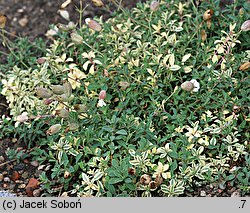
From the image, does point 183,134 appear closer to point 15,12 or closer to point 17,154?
point 17,154

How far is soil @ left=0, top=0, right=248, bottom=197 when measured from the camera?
264cm

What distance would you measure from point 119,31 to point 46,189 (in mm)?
992

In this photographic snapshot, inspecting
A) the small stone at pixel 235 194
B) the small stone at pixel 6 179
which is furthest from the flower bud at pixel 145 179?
the small stone at pixel 6 179

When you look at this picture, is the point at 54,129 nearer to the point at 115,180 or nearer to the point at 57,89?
the point at 57,89

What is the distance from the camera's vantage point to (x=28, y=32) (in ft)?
12.0

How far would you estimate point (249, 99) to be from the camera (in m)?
2.65

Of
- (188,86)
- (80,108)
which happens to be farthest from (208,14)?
(80,108)

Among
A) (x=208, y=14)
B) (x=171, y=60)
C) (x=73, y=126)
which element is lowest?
(x=73, y=126)

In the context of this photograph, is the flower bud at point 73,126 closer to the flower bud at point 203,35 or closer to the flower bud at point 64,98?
the flower bud at point 64,98

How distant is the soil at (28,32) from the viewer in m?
2.64

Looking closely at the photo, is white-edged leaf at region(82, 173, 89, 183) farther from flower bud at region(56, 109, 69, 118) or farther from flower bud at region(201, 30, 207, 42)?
flower bud at region(201, 30, 207, 42)

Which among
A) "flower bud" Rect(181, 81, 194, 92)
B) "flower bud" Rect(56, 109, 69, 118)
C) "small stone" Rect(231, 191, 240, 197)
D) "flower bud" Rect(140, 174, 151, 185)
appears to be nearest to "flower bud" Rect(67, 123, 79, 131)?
"flower bud" Rect(56, 109, 69, 118)

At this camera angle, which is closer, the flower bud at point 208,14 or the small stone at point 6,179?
the small stone at point 6,179
